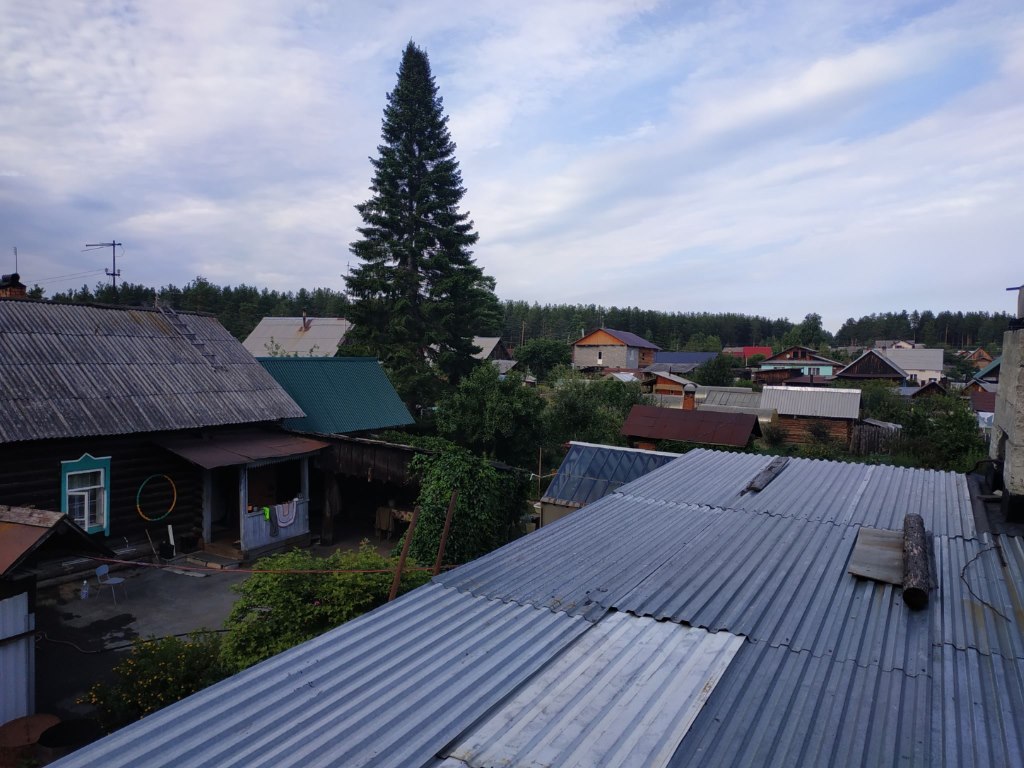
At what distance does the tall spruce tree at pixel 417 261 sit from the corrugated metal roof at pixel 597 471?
14.0m

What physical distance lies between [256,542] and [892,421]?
30905 millimetres

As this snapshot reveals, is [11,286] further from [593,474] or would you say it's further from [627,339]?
[627,339]

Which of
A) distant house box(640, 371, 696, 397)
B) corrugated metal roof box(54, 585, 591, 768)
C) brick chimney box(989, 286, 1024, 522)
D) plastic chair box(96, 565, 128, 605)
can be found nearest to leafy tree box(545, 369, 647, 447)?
plastic chair box(96, 565, 128, 605)

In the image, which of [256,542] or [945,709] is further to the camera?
[256,542]

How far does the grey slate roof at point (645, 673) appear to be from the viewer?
114 inches

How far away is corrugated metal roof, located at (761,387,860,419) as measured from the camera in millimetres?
27672

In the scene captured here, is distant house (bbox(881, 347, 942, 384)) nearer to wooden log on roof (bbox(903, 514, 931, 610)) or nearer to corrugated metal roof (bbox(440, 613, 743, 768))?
wooden log on roof (bbox(903, 514, 931, 610))

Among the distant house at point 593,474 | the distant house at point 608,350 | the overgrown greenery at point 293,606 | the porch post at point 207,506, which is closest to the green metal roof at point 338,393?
the porch post at point 207,506

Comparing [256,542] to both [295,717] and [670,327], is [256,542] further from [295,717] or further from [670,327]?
[670,327]

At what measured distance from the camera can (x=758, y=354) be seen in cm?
7969

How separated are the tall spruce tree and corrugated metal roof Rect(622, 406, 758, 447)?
1014 centimetres

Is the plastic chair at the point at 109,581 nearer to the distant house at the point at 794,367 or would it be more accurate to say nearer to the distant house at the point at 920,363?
the distant house at the point at 794,367

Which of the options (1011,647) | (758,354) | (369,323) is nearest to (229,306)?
(369,323)

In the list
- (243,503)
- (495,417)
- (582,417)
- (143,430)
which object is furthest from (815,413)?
(143,430)
